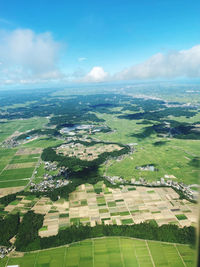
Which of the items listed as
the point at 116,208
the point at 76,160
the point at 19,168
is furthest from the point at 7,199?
the point at 76,160

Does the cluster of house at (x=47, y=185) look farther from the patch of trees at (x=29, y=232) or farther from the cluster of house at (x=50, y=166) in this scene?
the patch of trees at (x=29, y=232)

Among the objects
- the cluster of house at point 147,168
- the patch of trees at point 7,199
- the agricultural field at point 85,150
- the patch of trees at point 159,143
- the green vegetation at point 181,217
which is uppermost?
the patch of trees at point 7,199

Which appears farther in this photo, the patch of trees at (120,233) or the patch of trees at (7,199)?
the patch of trees at (7,199)

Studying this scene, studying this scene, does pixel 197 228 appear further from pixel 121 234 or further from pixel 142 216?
pixel 142 216

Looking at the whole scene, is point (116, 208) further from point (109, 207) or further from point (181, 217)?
point (181, 217)

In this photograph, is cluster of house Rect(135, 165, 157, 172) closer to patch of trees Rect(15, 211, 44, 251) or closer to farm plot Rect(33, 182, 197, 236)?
farm plot Rect(33, 182, 197, 236)

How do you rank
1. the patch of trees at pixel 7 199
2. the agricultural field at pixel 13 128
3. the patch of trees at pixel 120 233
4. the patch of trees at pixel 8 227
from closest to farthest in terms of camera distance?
1. the patch of trees at pixel 120 233
2. the patch of trees at pixel 8 227
3. the patch of trees at pixel 7 199
4. the agricultural field at pixel 13 128

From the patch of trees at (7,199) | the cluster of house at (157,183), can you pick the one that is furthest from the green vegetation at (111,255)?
the cluster of house at (157,183)

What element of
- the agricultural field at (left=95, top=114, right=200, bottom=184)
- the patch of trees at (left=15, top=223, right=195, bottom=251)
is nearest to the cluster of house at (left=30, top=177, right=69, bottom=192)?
the agricultural field at (left=95, top=114, right=200, bottom=184)
